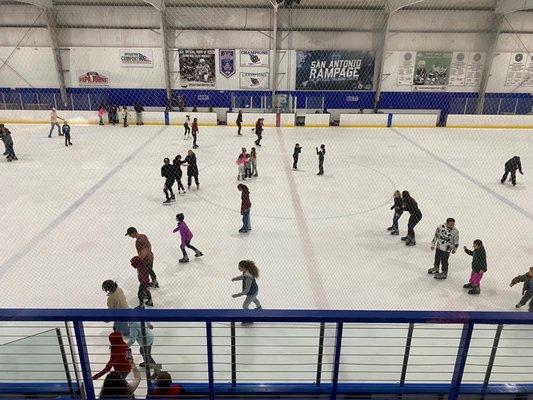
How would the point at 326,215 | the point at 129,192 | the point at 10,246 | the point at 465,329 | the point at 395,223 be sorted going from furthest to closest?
the point at 129,192
the point at 326,215
the point at 395,223
the point at 10,246
the point at 465,329

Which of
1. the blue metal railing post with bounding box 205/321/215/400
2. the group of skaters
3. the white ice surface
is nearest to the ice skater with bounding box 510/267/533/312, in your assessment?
the group of skaters

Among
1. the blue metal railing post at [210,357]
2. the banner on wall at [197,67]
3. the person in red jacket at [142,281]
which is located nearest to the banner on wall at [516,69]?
the banner on wall at [197,67]

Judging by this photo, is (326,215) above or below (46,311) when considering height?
below

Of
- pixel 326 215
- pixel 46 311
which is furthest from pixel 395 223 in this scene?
pixel 46 311

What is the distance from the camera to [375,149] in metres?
18.4

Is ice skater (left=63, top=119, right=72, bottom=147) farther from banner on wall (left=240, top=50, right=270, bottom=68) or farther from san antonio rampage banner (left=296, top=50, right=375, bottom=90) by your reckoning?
san antonio rampage banner (left=296, top=50, right=375, bottom=90)

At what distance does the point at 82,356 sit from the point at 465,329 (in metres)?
2.45

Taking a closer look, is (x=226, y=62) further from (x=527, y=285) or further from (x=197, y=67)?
(x=527, y=285)

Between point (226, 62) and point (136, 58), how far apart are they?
18.1ft

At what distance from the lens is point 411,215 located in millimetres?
8641

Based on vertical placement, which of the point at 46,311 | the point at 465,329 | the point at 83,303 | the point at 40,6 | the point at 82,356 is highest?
the point at 40,6

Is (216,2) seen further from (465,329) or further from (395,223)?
(465,329)

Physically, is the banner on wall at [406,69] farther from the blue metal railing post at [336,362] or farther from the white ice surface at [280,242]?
the blue metal railing post at [336,362]

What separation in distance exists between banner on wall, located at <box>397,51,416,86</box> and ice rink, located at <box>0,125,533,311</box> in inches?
360
